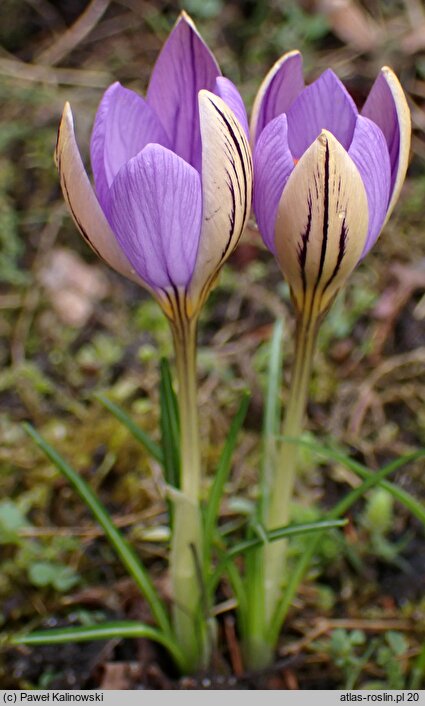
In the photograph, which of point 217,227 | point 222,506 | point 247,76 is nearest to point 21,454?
point 222,506

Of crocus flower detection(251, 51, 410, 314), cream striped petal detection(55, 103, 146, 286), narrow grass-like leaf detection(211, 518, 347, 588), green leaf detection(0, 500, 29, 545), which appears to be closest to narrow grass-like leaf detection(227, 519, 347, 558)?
narrow grass-like leaf detection(211, 518, 347, 588)

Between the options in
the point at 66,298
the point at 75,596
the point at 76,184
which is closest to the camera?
the point at 76,184

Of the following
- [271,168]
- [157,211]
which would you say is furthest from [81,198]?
[271,168]

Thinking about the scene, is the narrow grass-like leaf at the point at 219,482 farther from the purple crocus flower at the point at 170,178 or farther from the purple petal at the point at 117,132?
the purple petal at the point at 117,132

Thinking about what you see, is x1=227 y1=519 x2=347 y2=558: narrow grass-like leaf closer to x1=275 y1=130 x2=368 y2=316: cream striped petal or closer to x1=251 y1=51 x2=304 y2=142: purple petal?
x1=275 y1=130 x2=368 y2=316: cream striped petal
